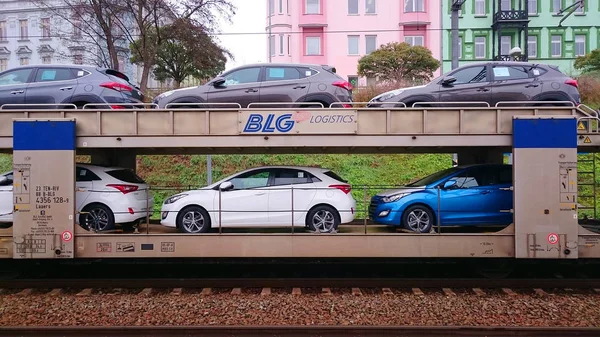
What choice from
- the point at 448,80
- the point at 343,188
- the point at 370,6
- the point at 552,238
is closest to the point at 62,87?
the point at 343,188

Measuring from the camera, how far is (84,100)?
9641 millimetres

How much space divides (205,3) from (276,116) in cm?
1790

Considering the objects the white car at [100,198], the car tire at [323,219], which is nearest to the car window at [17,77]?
the white car at [100,198]

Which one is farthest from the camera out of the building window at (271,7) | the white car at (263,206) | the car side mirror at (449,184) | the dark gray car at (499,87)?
the building window at (271,7)

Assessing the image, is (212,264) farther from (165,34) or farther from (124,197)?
(165,34)

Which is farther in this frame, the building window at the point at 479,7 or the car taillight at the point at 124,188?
the building window at the point at 479,7

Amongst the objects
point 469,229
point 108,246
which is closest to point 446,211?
point 469,229

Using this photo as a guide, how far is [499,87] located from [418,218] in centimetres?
357

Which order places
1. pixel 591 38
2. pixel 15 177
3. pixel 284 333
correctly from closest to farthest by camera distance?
1. pixel 284 333
2. pixel 15 177
3. pixel 591 38

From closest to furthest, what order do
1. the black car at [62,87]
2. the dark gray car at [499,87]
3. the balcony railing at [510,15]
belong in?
1. the black car at [62,87]
2. the dark gray car at [499,87]
3. the balcony railing at [510,15]

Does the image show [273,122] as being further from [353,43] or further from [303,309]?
[353,43]

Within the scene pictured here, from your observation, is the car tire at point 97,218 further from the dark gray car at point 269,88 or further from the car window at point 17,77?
the car window at point 17,77

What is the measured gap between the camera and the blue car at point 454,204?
8.92 m

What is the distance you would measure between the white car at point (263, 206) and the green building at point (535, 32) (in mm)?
25869
